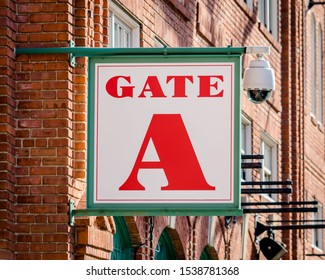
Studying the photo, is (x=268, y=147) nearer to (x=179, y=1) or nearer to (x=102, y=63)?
(x=179, y=1)

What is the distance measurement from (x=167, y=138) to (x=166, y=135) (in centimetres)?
3

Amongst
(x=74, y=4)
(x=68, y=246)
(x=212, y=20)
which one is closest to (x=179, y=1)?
(x=212, y=20)

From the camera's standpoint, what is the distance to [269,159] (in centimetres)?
2569

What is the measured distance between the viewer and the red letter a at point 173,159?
1162 cm

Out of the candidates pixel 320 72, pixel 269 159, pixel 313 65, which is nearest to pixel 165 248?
pixel 269 159

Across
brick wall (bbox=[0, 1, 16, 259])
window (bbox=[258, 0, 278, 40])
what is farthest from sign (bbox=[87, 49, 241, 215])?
window (bbox=[258, 0, 278, 40])

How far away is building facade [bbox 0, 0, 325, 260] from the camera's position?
42.5 ft

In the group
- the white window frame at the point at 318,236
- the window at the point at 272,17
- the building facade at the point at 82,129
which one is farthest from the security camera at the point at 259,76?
the white window frame at the point at 318,236

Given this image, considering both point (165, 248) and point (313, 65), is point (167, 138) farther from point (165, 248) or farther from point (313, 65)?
point (313, 65)

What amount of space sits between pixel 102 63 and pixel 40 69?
1.41 meters

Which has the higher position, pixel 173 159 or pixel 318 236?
pixel 173 159

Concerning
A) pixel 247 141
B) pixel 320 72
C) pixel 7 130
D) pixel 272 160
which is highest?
pixel 320 72

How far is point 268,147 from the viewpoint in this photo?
84.5ft

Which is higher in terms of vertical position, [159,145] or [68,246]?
[159,145]
